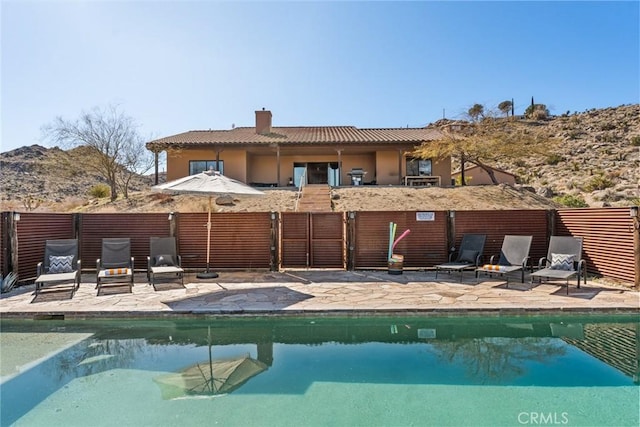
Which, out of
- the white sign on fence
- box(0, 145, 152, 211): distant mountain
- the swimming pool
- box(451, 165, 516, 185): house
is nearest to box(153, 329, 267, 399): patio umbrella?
the swimming pool

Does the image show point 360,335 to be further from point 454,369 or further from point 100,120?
point 100,120

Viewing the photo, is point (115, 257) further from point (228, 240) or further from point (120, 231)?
point (228, 240)

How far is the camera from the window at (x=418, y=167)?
22609 mm

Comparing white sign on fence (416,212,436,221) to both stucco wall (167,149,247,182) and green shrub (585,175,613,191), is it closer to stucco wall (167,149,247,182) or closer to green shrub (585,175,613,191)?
stucco wall (167,149,247,182)

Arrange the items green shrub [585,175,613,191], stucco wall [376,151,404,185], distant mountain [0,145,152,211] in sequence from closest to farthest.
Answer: stucco wall [376,151,404,185], green shrub [585,175,613,191], distant mountain [0,145,152,211]

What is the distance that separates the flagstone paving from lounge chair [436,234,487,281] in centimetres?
35

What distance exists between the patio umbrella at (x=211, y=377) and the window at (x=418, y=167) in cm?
1980

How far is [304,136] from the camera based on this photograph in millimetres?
22859

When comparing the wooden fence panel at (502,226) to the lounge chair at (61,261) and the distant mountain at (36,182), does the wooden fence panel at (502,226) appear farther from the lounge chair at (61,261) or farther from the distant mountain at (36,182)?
the distant mountain at (36,182)

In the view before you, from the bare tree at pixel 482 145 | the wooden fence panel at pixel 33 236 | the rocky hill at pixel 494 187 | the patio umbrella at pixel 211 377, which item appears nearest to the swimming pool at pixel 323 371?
the patio umbrella at pixel 211 377

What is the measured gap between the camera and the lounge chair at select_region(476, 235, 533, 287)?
7.97 meters

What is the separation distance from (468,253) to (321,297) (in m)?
4.33

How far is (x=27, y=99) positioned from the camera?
1325 cm

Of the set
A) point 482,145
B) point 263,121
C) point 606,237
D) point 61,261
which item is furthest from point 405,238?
point 263,121
